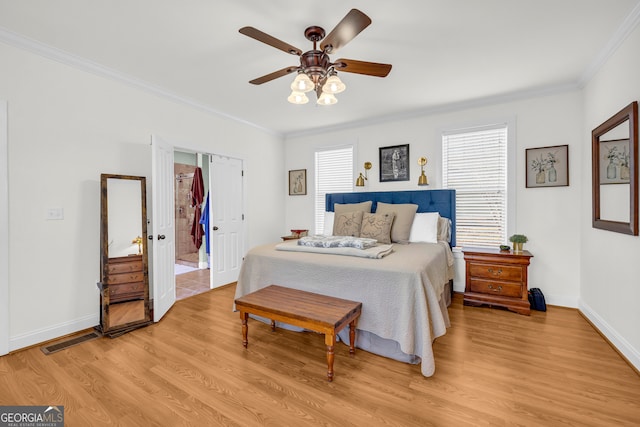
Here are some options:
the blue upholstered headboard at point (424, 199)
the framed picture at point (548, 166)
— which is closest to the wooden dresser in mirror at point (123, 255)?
the blue upholstered headboard at point (424, 199)

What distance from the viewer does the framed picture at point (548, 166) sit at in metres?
3.38

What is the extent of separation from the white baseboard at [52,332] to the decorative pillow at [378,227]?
3046mm

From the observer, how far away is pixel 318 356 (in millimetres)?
2346

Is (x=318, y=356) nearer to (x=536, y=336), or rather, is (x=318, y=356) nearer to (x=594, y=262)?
(x=536, y=336)

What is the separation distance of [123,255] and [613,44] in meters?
4.93

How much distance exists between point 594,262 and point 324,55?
131 inches

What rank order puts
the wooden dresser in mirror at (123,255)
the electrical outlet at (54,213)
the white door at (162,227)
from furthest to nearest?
the white door at (162,227)
the wooden dresser in mirror at (123,255)
the electrical outlet at (54,213)

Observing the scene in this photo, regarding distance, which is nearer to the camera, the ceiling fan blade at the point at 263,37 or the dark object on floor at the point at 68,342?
the ceiling fan blade at the point at 263,37

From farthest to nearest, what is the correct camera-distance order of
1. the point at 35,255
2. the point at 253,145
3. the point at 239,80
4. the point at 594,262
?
the point at 253,145
the point at 239,80
the point at 594,262
the point at 35,255

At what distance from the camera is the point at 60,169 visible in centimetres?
266

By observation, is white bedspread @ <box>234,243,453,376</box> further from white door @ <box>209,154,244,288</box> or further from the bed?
white door @ <box>209,154,244,288</box>

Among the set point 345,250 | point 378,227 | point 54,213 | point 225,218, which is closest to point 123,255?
point 54,213

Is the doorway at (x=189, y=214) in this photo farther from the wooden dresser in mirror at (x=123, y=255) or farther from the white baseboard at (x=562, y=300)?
the white baseboard at (x=562, y=300)

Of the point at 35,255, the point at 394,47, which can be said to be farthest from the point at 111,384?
the point at 394,47
